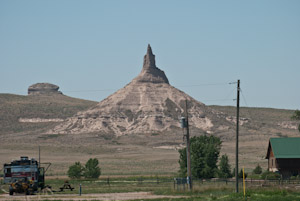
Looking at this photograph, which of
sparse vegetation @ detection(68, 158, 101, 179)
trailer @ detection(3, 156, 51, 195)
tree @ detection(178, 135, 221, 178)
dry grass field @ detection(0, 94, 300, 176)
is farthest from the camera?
dry grass field @ detection(0, 94, 300, 176)

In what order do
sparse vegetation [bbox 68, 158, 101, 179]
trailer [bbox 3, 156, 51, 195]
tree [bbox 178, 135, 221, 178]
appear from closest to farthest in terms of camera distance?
trailer [bbox 3, 156, 51, 195] < tree [bbox 178, 135, 221, 178] < sparse vegetation [bbox 68, 158, 101, 179]

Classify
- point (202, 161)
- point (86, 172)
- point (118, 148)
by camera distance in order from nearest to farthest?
point (202, 161) < point (86, 172) < point (118, 148)

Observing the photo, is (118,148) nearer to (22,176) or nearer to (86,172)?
(86,172)

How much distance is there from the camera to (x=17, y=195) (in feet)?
146

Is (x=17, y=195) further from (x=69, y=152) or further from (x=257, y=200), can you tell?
(x=69, y=152)

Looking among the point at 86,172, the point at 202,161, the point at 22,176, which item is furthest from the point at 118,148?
the point at 22,176

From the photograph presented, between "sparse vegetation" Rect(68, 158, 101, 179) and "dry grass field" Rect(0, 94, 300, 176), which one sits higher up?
"dry grass field" Rect(0, 94, 300, 176)

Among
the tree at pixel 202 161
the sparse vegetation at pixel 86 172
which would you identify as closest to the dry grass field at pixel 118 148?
the sparse vegetation at pixel 86 172

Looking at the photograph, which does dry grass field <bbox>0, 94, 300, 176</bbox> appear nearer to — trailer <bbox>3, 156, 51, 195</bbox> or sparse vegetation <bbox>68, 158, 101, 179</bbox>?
sparse vegetation <bbox>68, 158, 101, 179</bbox>

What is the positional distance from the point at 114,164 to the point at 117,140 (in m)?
72.2

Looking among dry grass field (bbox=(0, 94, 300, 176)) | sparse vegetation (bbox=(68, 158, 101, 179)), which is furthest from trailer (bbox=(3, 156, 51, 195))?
dry grass field (bbox=(0, 94, 300, 176))

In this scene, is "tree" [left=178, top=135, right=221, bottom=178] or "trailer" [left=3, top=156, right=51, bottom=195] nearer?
"trailer" [left=3, top=156, right=51, bottom=195]

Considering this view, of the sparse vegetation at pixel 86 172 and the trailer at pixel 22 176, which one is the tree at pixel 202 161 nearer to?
the sparse vegetation at pixel 86 172

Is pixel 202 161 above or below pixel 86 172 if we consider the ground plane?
above
